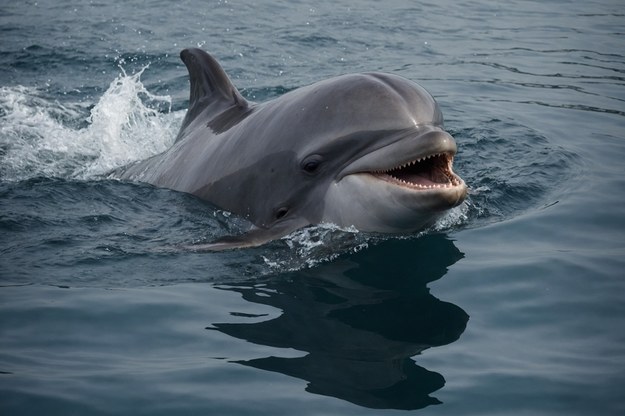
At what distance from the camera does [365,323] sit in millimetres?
7961

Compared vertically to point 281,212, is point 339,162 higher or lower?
higher

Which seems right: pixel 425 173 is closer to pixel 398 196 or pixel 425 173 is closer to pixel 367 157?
pixel 398 196

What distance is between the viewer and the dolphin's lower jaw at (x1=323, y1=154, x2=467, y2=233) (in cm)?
845

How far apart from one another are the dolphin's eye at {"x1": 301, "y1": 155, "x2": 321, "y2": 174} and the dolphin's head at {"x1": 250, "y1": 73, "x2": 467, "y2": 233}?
1 cm

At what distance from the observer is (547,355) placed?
297 inches

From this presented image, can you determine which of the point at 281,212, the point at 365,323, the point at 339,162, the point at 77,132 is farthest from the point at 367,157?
the point at 77,132

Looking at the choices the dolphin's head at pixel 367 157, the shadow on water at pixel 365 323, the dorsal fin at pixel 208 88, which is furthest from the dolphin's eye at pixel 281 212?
the dorsal fin at pixel 208 88

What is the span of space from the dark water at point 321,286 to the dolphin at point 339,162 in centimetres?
33

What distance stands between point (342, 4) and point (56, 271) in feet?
61.1

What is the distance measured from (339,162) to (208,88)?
146 inches

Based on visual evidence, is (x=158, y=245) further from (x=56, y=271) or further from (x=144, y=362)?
(x=144, y=362)

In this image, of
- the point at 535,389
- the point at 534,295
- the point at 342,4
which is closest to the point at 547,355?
the point at 535,389

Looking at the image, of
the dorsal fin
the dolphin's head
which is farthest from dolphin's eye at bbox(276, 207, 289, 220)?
the dorsal fin

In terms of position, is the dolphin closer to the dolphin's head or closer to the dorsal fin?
the dolphin's head
